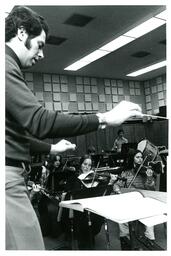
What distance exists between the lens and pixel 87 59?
867 cm

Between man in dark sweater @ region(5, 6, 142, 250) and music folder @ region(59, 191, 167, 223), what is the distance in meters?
0.39

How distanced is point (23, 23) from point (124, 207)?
0.95 m

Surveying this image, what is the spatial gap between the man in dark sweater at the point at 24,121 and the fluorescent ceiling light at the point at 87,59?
23.0 feet

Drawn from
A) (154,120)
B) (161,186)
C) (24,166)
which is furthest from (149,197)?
(154,120)

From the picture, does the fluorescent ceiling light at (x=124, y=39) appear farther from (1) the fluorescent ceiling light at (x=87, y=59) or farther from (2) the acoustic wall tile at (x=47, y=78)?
(2) the acoustic wall tile at (x=47, y=78)

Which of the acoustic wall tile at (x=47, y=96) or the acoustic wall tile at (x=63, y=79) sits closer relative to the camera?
the acoustic wall tile at (x=47, y=96)

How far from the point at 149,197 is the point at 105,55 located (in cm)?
696

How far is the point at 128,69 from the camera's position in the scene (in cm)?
1006

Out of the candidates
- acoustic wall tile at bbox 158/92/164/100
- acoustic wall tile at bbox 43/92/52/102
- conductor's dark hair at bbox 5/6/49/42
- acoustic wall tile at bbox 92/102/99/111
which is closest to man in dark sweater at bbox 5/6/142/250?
conductor's dark hair at bbox 5/6/49/42

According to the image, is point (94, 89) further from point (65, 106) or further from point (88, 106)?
point (65, 106)

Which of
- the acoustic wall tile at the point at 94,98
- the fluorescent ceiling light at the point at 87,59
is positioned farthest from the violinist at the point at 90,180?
the acoustic wall tile at the point at 94,98

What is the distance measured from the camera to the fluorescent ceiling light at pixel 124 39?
21.3ft

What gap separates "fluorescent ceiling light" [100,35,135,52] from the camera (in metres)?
7.29

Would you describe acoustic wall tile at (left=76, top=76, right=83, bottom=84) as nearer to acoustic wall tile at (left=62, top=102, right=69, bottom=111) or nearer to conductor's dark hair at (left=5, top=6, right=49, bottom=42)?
acoustic wall tile at (left=62, top=102, right=69, bottom=111)
